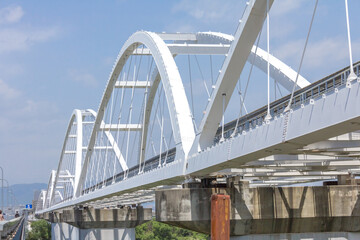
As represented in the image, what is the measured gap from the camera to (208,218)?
2447 cm

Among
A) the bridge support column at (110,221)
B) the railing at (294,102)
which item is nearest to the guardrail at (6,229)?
the bridge support column at (110,221)

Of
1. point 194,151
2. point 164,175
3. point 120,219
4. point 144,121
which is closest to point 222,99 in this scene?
point 194,151

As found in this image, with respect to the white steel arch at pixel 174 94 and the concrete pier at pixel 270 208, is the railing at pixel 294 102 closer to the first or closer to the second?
the white steel arch at pixel 174 94

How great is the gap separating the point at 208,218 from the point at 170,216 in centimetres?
128

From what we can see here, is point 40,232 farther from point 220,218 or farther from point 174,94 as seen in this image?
point 220,218

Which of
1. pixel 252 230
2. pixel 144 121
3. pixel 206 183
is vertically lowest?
pixel 252 230

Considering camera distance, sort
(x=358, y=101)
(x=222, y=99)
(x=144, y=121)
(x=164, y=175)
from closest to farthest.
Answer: (x=358, y=101), (x=222, y=99), (x=164, y=175), (x=144, y=121)

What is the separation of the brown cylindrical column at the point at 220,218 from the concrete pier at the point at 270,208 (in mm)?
4661

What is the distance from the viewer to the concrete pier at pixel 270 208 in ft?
80.7

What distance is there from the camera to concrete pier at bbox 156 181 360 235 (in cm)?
2461

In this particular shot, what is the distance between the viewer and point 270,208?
25062 mm

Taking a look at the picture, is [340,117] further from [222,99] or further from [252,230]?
[252,230]

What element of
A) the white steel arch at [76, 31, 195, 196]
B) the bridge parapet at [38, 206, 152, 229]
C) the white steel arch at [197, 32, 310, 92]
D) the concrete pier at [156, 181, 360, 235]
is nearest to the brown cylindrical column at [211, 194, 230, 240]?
the white steel arch at [76, 31, 195, 196]

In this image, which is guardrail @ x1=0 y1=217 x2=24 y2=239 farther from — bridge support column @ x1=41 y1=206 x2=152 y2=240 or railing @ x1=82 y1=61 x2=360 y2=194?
railing @ x1=82 y1=61 x2=360 y2=194
